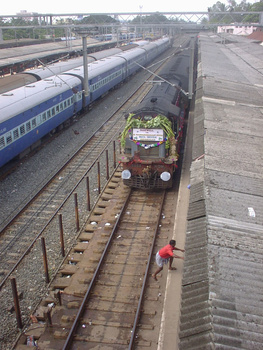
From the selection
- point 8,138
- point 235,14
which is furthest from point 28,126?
point 235,14

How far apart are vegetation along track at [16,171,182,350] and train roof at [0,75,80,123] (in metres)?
6.53

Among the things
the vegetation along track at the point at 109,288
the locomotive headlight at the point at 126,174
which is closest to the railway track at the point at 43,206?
the vegetation along track at the point at 109,288

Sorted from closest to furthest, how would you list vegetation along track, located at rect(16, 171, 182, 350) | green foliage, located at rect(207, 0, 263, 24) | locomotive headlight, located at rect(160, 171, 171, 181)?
1. vegetation along track, located at rect(16, 171, 182, 350)
2. locomotive headlight, located at rect(160, 171, 171, 181)
3. green foliage, located at rect(207, 0, 263, 24)

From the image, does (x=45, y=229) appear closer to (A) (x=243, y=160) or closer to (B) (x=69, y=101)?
(A) (x=243, y=160)

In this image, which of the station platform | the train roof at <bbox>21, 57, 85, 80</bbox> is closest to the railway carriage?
the train roof at <bbox>21, 57, 85, 80</bbox>

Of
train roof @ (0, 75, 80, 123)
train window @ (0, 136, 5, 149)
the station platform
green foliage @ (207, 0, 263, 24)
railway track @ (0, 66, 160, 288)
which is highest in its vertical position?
green foliage @ (207, 0, 263, 24)

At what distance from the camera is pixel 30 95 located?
59.6 feet

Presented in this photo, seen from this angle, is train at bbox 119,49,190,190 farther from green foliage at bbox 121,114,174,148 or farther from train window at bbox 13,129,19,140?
train window at bbox 13,129,19,140

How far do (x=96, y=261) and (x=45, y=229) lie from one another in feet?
8.30

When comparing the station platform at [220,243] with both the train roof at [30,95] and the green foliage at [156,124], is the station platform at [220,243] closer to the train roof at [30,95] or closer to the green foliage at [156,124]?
the green foliage at [156,124]

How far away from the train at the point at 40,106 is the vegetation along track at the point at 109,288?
560cm

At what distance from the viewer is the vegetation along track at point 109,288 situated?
762 cm

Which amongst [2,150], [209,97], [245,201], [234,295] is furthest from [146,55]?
[234,295]

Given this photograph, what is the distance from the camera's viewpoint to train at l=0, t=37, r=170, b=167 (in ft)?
50.5
